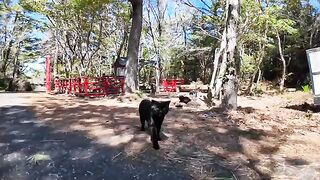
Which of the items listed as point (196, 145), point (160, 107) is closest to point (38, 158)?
point (160, 107)

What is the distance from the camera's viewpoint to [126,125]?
6.79 meters

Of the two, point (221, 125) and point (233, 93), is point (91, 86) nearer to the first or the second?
point (233, 93)

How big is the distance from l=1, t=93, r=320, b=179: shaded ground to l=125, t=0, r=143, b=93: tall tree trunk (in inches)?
249

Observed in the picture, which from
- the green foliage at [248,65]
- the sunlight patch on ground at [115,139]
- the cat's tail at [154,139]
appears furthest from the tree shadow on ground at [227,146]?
the green foliage at [248,65]

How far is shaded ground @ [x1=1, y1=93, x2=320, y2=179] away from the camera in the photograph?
15.7 ft

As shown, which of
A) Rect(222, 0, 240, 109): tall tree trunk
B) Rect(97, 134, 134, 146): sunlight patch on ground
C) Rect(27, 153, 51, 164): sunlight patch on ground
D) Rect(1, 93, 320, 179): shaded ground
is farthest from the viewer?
Rect(222, 0, 240, 109): tall tree trunk

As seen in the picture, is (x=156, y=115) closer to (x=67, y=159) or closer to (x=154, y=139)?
(x=154, y=139)

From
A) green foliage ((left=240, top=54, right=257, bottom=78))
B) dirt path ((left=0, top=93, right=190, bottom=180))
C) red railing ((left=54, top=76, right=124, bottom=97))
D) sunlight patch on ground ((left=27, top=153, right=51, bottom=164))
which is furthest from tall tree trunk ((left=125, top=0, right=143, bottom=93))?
green foliage ((left=240, top=54, right=257, bottom=78))

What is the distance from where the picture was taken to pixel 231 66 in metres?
8.19

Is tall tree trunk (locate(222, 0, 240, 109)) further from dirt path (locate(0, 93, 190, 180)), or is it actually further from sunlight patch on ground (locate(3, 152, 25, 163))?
sunlight patch on ground (locate(3, 152, 25, 163))

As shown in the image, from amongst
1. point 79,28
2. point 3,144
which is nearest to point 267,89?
point 79,28

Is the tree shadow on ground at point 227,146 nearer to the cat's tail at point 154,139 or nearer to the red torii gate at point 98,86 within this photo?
the cat's tail at point 154,139

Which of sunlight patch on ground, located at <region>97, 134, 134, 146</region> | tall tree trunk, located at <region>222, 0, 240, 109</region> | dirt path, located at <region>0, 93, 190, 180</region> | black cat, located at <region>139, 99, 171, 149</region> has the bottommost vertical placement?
dirt path, located at <region>0, 93, 190, 180</region>

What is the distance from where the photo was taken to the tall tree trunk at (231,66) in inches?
323
